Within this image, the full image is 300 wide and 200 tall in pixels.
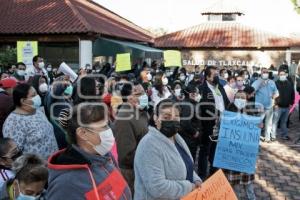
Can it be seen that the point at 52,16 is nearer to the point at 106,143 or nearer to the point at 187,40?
the point at 187,40

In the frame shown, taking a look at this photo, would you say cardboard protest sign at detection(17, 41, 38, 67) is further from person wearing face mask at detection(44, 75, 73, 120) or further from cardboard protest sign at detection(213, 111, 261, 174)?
cardboard protest sign at detection(213, 111, 261, 174)

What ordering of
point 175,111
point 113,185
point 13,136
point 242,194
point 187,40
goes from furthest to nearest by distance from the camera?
point 187,40, point 242,194, point 13,136, point 175,111, point 113,185

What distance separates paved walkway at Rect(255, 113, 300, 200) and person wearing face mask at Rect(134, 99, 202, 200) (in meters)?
3.26

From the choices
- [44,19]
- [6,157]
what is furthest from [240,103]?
[44,19]

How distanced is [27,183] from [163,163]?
1.12 m

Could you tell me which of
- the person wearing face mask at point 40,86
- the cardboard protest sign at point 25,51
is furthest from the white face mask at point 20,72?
the person wearing face mask at point 40,86

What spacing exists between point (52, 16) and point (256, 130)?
17.6m

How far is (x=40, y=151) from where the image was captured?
442 centimetres

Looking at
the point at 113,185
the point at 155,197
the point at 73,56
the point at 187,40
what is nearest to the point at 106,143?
the point at 113,185

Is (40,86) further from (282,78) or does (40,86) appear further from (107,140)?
(282,78)

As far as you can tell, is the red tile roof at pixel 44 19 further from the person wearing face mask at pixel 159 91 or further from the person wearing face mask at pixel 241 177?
the person wearing face mask at pixel 241 177

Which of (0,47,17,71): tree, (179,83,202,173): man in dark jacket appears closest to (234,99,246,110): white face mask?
(179,83,202,173): man in dark jacket

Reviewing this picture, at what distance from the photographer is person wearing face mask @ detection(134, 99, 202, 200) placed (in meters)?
3.28

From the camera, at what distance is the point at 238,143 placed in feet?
18.5
